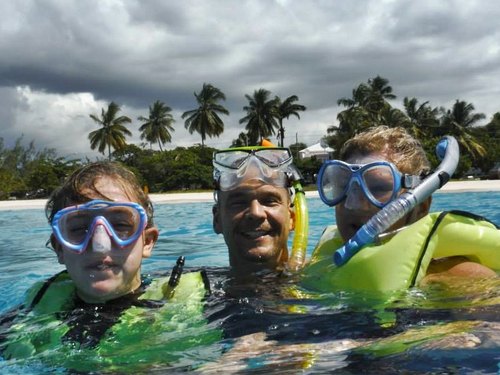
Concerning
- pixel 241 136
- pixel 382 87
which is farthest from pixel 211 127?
pixel 382 87

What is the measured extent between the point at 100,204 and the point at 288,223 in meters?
1.55

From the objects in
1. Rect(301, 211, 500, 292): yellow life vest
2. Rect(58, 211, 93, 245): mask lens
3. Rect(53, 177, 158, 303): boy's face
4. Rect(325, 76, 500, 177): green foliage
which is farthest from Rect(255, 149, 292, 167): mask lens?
Rect(325, 76, 500, 177): green foliage

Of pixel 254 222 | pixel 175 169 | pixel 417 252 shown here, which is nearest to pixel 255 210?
pixel 254 222

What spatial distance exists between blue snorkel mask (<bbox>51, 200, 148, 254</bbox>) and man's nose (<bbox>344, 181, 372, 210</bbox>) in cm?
114

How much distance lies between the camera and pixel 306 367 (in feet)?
6.79

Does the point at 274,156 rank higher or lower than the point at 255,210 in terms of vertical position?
higher

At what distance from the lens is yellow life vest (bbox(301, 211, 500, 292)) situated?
2855 mm

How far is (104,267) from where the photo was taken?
8.50 ft

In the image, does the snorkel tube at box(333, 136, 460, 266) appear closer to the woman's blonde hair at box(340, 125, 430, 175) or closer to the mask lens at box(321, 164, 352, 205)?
the woman's blonde hair at box(340, 125, 430, 175)

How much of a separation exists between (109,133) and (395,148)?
51.5 meters

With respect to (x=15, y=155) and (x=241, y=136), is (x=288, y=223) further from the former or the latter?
(x=15, y=155)

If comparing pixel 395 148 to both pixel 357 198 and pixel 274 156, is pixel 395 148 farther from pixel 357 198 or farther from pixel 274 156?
pixel 274 156

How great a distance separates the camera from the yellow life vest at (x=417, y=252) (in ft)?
9.37

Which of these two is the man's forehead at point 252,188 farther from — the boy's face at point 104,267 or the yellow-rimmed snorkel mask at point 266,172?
the boy's face at point 104,267
